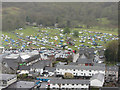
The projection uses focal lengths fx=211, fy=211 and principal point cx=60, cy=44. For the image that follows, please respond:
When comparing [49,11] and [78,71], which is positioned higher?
[49,11]

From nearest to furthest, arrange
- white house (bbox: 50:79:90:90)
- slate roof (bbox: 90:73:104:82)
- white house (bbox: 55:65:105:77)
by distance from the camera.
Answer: white house (bbox: 50:79:90:90) → slate roof (bbox: 90:73:104:82) → white house (bbox: 55:65:105:77)

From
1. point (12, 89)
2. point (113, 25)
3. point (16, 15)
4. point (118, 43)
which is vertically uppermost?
point (16, 15)

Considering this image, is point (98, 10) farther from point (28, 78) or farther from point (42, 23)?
point (28, 78)

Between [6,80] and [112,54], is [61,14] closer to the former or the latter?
[112,54]

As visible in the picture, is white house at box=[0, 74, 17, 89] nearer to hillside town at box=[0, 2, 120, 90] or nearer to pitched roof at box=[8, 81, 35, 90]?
hillside town at box=[0, 2, 120, 90]

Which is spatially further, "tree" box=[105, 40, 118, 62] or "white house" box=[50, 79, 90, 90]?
"tree" box=[105, 40, 118, 62]

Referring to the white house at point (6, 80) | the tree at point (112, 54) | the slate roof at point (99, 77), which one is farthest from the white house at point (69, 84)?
the tree at point (112, 54)

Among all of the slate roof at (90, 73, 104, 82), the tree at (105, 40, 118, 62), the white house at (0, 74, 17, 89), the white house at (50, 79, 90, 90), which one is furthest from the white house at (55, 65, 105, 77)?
the tree at (105, 40, 118, 62)

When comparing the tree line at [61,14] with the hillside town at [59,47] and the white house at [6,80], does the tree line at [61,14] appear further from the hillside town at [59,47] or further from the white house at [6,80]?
the white house at [6,80]

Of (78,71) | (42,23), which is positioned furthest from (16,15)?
(78,71)

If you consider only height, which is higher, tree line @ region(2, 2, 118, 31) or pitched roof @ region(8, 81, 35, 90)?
tree line @ region(2, 2, 118, 31)

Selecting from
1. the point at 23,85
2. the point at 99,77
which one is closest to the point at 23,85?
the point at 23,85
